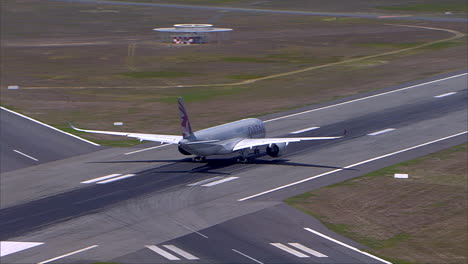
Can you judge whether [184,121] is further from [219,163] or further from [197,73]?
[197,73]

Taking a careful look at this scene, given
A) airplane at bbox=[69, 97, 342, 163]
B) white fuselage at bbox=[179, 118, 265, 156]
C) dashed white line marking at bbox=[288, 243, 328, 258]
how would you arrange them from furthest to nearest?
white fuselage at bbox=[179, 118, 265, 156]
airplane at bbox=[69, 97, 342, 163]
dashed white line marking at bbox=[288, 243, 328, 258]

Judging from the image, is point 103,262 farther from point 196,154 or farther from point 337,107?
point 337,107

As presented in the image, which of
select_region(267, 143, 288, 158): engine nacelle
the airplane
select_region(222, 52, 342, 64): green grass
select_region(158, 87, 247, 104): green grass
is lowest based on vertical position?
select_region(267, 143, 288, 158): engine nacelle

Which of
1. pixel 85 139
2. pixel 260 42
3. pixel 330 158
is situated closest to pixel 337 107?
pixel 330 158

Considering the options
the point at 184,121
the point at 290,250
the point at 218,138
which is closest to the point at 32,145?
the point at 184,121

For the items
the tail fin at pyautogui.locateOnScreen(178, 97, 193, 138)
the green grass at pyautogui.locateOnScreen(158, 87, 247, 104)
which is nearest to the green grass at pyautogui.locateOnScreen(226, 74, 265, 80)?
the green grass at pyautogui.locateOnScreen(158, 87, 247, 104)

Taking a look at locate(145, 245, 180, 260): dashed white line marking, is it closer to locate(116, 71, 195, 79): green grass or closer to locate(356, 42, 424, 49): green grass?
locate(116, 71, 195, 79): green grass

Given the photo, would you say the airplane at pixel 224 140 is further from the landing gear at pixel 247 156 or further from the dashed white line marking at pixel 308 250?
the dashed white line marking at pixel 308 250
